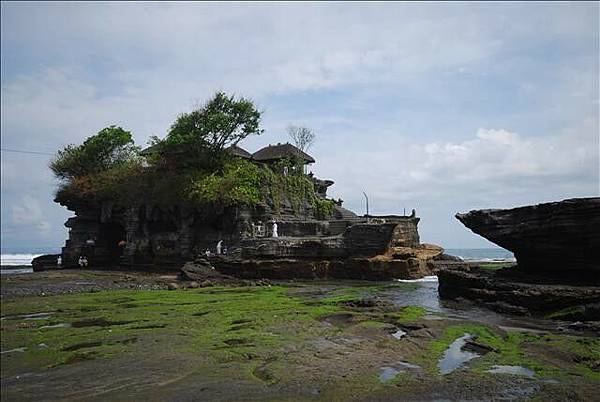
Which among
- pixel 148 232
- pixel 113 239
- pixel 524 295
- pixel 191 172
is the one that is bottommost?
pixel 524 295

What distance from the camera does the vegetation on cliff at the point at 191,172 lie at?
42.8 m

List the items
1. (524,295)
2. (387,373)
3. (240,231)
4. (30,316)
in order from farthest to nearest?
(240,231), (524,295), (30,316), (387,373)

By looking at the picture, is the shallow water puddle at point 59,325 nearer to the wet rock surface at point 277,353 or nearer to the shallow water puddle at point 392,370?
the wet rock surface at point 277,353

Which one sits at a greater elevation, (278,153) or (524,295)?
(278,153)

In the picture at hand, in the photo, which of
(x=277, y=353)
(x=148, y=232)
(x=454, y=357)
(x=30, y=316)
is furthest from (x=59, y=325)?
(x=148, y=232)

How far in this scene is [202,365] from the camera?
10.8 metres

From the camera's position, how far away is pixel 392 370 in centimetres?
1062

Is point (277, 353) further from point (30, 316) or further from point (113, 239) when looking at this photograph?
point (113, 239)

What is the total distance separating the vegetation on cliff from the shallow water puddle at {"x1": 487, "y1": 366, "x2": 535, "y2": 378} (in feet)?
106

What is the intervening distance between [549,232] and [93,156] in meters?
43.1

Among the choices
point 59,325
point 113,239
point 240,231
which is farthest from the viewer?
point 113,239

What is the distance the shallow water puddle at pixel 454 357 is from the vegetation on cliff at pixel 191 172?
30.1 meters

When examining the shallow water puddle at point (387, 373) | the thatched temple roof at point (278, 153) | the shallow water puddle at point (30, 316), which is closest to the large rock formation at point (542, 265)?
the shallow water puddle at point (387, 373)

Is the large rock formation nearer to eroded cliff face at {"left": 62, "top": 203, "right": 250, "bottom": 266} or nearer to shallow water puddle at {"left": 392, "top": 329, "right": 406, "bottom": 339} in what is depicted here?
shallow water puddle at {"left": 392, "top": 329, "right": 406, "bottom": 339}
